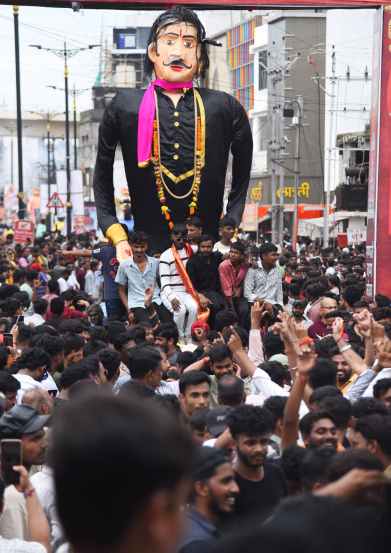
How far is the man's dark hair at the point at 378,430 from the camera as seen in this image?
5363 millimetres

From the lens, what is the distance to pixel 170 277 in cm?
1223

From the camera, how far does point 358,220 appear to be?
44906 millimetres

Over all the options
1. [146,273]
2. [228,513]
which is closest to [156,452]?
[228,513]

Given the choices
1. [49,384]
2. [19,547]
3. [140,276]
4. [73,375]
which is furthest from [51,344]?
[19,547]

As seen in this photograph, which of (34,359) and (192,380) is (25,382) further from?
(192,380)

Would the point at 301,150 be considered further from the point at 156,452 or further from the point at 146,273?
the point at 156,452

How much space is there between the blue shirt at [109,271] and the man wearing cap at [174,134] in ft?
1.06

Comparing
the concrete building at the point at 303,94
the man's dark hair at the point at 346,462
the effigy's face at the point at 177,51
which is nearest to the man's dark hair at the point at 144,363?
the man's dark hair at the point at 346,462

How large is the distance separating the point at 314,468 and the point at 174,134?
27.6 ft

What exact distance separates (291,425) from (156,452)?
12.7ft

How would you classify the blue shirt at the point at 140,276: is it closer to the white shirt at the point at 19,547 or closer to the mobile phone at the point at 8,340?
the mobile phone at the point at 8,340

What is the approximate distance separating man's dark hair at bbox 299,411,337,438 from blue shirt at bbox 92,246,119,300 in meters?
7.44

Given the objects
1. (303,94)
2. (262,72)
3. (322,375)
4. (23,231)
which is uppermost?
(262,72)

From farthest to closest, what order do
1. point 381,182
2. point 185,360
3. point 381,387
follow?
point 381,182
point 185,360
point 381,387
